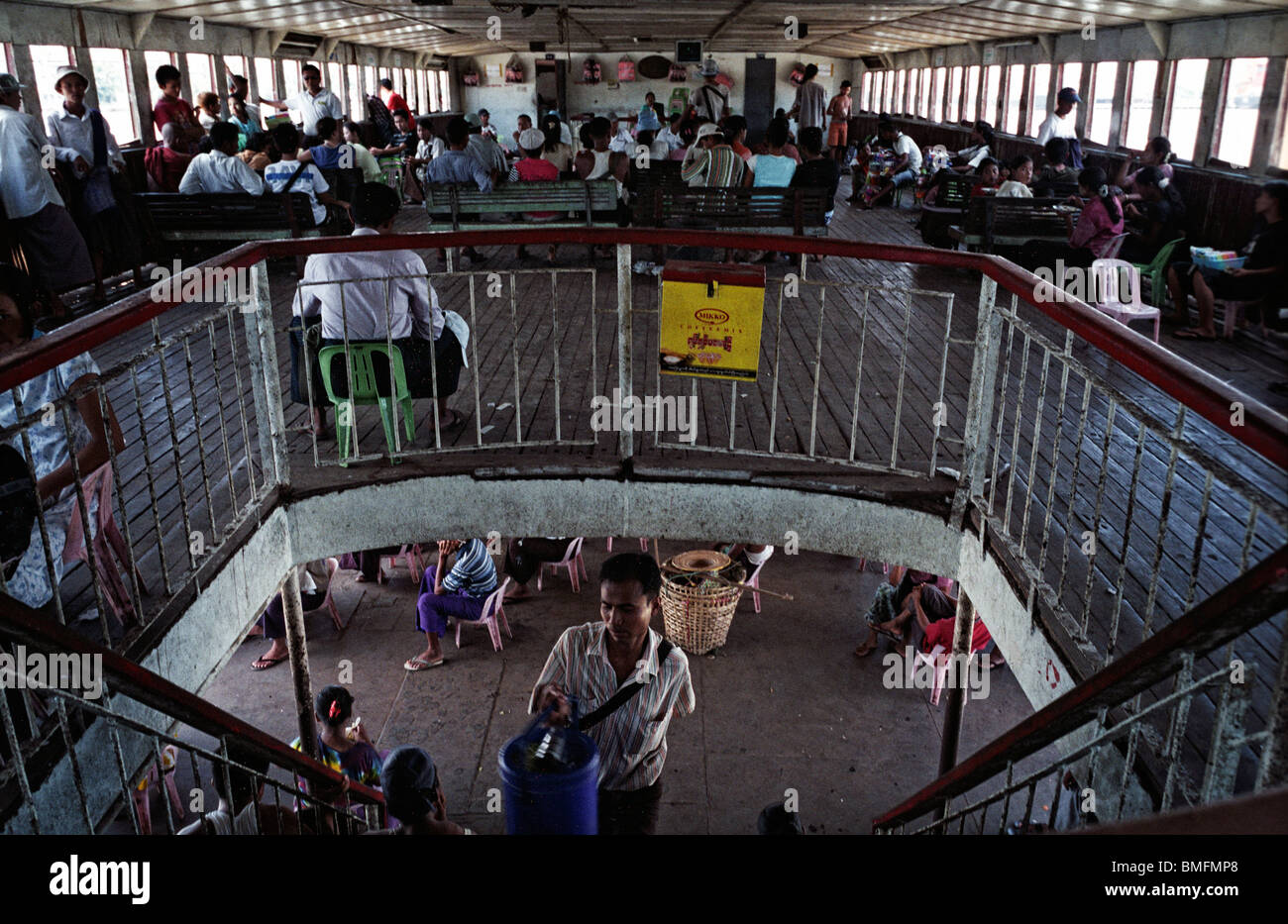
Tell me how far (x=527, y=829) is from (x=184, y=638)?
5.30 ft

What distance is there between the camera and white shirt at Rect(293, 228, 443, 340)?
489 centimetres

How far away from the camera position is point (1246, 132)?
11.6 metres

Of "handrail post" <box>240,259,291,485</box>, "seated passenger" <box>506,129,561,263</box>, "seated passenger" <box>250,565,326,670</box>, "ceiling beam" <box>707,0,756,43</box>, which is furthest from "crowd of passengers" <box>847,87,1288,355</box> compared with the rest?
"seated passenger" <box>250,565,326,670</box>

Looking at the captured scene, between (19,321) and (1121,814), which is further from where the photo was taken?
(19,321)

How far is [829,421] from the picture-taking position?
19.6 ft

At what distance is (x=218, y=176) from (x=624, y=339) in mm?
7061

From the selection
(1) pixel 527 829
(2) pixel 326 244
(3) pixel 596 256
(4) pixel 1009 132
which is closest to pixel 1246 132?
(3) pixel 596 256

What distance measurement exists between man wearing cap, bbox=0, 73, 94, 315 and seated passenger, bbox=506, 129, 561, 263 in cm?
444

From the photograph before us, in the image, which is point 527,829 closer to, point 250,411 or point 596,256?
point 250,411

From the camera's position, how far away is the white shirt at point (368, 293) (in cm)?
489

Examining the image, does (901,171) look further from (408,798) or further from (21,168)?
(408,798)

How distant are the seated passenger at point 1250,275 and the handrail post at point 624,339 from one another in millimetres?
5165

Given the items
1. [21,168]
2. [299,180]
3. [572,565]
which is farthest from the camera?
[299,180]

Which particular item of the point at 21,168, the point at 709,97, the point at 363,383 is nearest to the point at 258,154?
the point at 21,168
